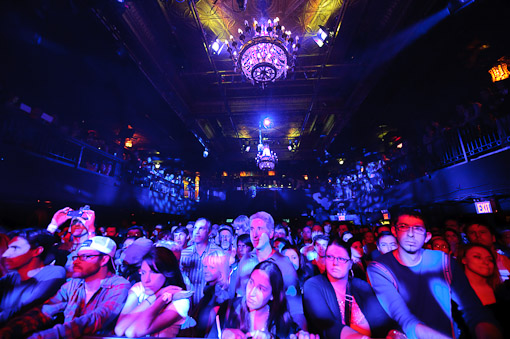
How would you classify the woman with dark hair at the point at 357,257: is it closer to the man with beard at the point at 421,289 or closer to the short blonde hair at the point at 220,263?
the man with beard at the point at 421,289

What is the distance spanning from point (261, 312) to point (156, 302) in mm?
919

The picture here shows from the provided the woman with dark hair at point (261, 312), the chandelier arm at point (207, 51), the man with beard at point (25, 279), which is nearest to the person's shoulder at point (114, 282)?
the man with beard at point (25, 279)

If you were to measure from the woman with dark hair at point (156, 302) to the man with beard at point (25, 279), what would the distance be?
92 cm

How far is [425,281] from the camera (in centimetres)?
182

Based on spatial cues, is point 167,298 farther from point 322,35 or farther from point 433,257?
point 322,35

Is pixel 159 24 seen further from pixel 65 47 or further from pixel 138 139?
pixel 138 139

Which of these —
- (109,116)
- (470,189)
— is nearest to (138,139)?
(109,116)

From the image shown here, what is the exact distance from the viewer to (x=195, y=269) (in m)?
2.87

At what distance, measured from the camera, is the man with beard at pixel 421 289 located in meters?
1.62

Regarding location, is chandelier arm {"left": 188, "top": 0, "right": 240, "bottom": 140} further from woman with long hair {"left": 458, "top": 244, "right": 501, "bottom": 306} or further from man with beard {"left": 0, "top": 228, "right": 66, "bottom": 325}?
woman with long hair {"left": 458, "top": 244, "right": 501, "bottom": 306}

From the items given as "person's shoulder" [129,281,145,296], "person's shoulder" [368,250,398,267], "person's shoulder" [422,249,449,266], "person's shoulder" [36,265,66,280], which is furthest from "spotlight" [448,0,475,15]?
"person's shoulder" [36,265,66,280]

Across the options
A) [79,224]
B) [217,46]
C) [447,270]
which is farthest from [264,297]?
[217,46]

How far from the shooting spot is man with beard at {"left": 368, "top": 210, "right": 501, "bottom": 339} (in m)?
1.62

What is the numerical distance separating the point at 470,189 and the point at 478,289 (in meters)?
5.47
